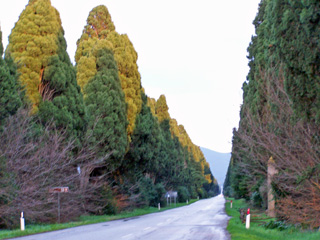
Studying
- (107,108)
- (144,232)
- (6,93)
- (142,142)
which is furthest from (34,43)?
(142,142)

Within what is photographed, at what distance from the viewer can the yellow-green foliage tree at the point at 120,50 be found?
34.2 metres

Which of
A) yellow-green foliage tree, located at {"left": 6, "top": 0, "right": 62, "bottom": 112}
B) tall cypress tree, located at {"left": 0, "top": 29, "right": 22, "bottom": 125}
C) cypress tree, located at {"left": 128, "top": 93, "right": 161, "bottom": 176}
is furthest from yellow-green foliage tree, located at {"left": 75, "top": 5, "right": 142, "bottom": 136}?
tall cypress tree, located at {"left": 0, "top": 29, "right": 22, "bottom": 125}

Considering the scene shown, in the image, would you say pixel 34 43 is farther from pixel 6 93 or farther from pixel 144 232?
pixel 144 232

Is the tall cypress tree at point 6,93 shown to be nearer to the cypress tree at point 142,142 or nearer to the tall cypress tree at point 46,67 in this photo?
the tall cypress tree at point 46,67

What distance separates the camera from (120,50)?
35906 millimetres

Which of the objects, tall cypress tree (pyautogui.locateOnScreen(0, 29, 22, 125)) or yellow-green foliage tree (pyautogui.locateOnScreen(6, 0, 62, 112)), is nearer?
tall cypress tree (pyautogui.locateOnScreen(0, 29, 22, 125))

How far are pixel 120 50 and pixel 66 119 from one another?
13415mm

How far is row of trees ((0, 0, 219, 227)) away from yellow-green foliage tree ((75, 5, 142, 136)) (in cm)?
8

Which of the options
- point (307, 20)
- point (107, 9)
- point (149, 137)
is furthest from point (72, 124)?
point (307, 20)

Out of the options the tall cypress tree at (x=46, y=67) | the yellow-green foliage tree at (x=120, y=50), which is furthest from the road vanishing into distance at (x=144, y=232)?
the yellow-green foliage tree at (x=120, y=50)

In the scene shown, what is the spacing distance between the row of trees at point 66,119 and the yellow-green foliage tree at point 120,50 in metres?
0.08

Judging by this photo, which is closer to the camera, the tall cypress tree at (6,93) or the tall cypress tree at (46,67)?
the tall cypress tree at (6,93)

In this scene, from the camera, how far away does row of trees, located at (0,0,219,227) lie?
20.1 m

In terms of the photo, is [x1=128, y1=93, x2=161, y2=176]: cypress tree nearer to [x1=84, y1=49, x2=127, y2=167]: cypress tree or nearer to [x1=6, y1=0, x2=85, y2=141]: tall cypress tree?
[x1=84, y1=49, x2=127, y2=167]: cypress tree
